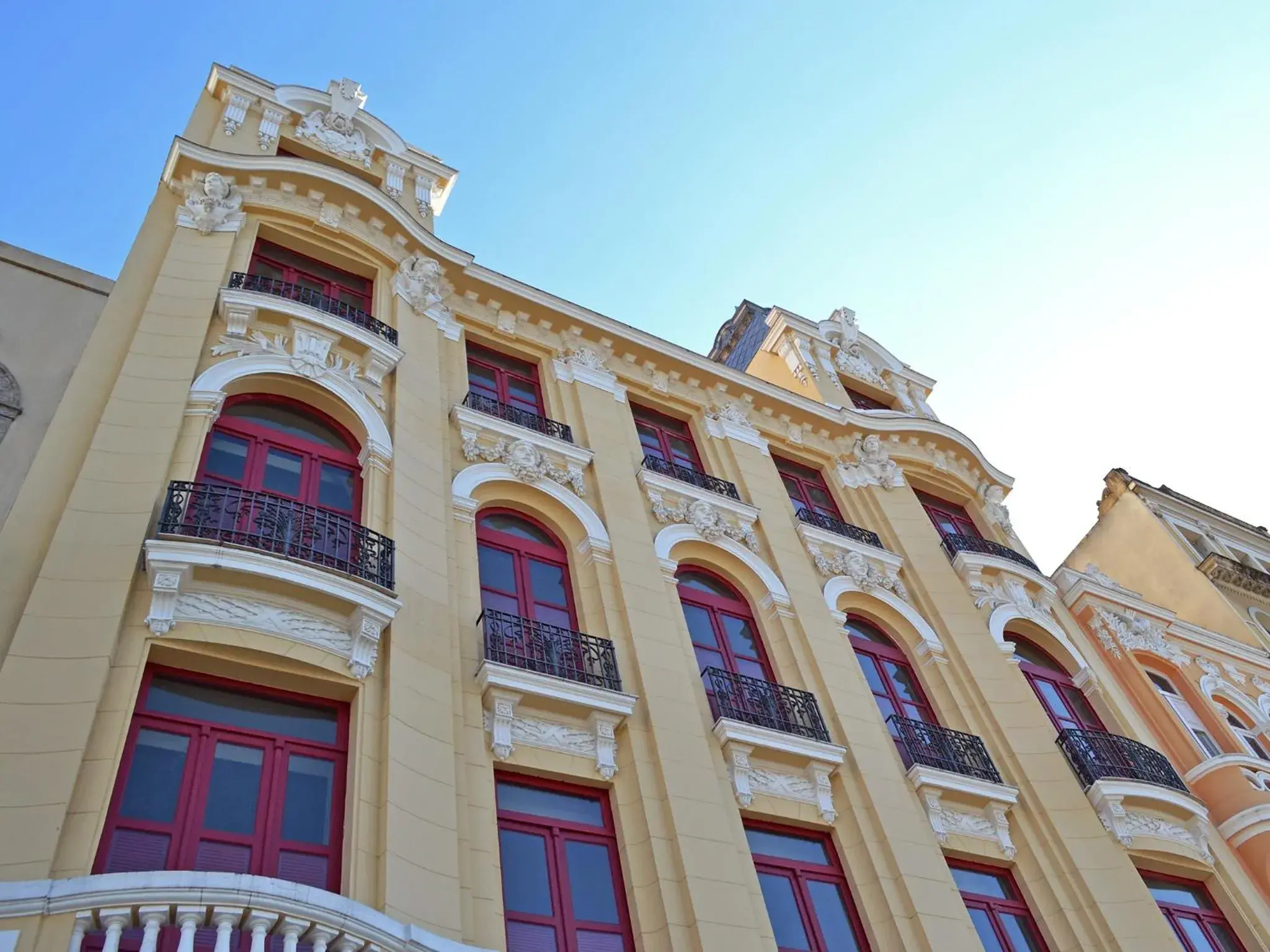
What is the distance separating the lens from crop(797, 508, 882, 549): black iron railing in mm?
18578

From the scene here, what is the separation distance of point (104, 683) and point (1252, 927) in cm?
1532

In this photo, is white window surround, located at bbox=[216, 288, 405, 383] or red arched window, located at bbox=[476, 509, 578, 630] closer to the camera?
red arched window, located at bbox=[476, 509, 578, 630]

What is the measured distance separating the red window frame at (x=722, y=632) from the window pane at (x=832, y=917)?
9.82ft

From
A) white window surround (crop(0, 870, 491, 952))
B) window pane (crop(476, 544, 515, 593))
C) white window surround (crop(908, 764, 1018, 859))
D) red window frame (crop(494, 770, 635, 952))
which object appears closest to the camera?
white window surround (crop(0, 870, 491, 952))

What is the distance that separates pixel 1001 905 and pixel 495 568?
7.83 meters

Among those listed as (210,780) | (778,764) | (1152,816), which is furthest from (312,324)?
(1152,816)

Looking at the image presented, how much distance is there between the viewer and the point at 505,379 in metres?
17.6

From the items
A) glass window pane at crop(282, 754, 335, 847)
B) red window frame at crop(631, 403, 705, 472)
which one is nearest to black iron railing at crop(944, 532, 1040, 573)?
red window frame at crop(631, 403, 705, 472)

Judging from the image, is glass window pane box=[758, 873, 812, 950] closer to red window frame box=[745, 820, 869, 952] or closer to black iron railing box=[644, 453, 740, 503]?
red window frame box=[745, 820, 869, 952]

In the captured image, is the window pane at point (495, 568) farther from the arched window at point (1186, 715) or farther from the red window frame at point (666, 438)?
the arched window at point (1186, 715)

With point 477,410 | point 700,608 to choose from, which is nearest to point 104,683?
point 477,410

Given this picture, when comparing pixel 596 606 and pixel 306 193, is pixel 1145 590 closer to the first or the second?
pixel 596 606

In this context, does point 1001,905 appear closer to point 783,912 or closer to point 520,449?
point 783,912

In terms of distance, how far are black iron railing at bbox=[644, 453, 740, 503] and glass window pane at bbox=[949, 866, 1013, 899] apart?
6438 millimetres
